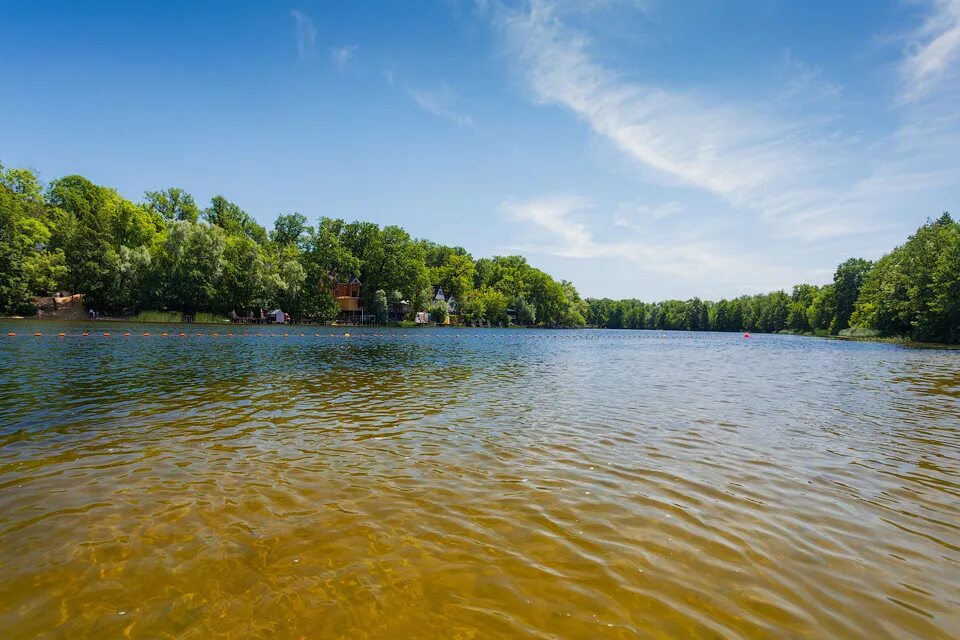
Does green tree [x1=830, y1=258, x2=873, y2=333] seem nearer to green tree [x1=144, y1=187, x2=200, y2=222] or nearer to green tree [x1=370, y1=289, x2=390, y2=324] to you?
green tree [x1=370, y1=289, x2=390, y2=324]

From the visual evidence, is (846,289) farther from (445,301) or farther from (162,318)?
(162,318)

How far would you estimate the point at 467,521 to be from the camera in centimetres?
567

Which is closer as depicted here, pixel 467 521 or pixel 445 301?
pixel 467 521

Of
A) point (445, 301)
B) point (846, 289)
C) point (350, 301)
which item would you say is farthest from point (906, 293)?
point (350, 301)

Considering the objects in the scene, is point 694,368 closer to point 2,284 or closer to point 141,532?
point 141,532

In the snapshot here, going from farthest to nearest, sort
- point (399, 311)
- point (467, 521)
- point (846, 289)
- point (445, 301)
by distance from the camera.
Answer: point (445, 301), point (846, 289), point (399, 311), point (467, 521)

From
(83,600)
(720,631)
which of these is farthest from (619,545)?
(83,600)

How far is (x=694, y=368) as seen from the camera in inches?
1057

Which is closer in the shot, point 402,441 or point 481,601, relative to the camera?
point 481,601

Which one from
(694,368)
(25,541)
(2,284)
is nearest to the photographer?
(25,541)

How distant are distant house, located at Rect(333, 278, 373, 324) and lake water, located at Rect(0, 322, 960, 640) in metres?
89.8

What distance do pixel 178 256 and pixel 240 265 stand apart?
10.4 m

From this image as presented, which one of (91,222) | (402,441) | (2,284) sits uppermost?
(91,222)

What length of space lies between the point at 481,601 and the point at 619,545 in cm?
195
